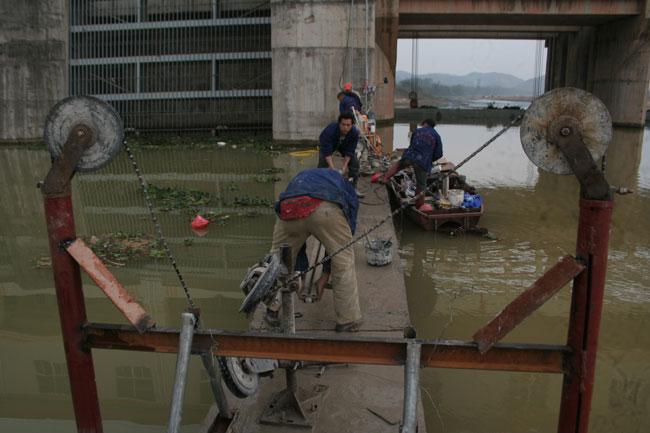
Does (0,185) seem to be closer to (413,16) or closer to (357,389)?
(357,389)

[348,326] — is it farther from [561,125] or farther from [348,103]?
[348,103]

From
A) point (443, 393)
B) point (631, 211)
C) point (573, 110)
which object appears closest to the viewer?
point (573, 110)

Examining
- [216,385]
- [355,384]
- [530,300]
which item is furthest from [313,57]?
[530,300]

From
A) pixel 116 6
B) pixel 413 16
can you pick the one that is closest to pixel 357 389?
pixel 116 6

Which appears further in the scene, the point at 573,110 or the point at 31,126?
the point at 31,126

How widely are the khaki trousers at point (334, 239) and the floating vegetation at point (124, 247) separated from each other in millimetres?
4008

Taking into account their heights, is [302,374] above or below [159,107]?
below

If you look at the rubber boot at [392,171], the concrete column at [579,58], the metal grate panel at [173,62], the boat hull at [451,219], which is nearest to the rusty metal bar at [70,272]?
the boat hull at [451,219]

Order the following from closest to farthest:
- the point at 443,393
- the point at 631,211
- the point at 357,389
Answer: the point at 357,389 < the point at 443,393 < the point at 631,211

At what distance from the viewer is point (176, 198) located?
11188mm

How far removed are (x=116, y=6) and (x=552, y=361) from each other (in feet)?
72.5

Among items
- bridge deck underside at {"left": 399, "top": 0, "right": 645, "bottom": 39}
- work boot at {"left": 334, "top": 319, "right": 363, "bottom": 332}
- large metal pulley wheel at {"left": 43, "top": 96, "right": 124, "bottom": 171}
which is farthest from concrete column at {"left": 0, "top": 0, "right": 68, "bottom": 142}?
large metal pulley wheel at {"left": 43, "top": 96, "right": 124, "bottom": 171}

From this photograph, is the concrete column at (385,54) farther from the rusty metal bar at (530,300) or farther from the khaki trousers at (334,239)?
the rusty metal bar at (530,300)

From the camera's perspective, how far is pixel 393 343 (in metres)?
2.81
